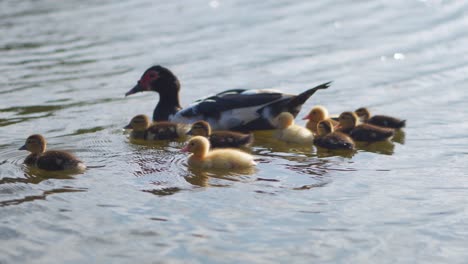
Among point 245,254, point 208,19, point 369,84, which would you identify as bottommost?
point 245,254

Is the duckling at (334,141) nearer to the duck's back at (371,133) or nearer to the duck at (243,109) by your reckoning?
the duck's back at (371,133)

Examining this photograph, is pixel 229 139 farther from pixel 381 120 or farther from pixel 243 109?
pixel 381 120

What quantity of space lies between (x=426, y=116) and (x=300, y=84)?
1843mm

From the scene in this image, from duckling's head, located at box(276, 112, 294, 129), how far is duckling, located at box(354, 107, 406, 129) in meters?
0.78

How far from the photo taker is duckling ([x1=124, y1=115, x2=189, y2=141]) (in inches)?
324

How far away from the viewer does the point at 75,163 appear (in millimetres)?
6953

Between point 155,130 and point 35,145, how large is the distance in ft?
4.15

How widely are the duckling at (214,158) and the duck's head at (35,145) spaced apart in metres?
1.12

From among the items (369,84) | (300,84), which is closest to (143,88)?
(300,84)

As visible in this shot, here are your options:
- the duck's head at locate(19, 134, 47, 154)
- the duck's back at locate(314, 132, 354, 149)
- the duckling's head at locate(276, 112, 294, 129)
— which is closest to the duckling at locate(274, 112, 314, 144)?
the duckling's head at locate(276, 112, 294, 129)

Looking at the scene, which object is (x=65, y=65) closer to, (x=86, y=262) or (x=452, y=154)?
(x=452, y=154)

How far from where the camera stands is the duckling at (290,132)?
311 inches

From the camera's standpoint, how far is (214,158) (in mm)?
7020

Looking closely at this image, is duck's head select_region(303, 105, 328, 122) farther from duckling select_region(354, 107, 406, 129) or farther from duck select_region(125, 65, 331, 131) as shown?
duckling select_region(354, 107, 406, 129)
